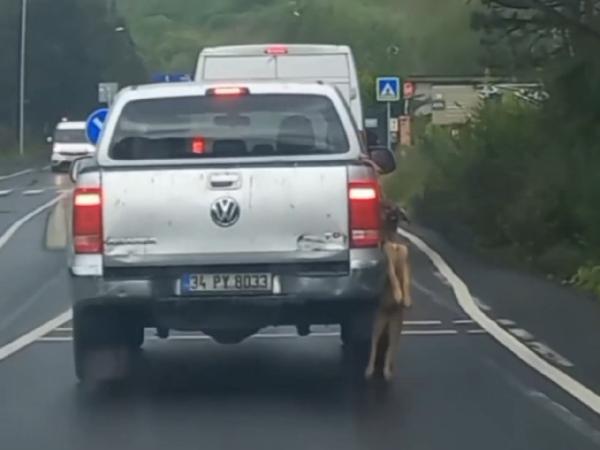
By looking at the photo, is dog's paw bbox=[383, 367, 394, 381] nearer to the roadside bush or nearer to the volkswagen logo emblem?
the volkswagen logo emblem

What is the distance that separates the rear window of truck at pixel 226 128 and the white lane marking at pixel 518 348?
2214 millimetres

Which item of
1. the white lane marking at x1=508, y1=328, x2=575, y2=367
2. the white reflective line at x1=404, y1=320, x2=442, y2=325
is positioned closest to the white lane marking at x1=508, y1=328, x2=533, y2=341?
the white lane marking at x1=508, y1=328, x2=575, y2=367

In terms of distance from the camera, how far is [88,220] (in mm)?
11812

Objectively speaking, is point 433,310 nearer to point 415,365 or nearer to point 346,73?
point 415,365

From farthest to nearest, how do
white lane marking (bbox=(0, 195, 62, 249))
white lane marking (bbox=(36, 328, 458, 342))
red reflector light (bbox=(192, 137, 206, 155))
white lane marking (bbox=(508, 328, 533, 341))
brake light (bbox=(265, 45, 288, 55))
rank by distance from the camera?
white lane marking (bbox=(0, 195, 62, 249)) < brake light (bbox=(265, 45, 288, 55)) < white lane marking (bbox=(36, 328, 458, 342)) < white lane marking (bbox=(508, 328, 533, 341)) < red reflector light (bbox=(192, 137, 206, 155))

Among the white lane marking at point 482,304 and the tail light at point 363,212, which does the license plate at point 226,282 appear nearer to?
the tail light at point 363,212

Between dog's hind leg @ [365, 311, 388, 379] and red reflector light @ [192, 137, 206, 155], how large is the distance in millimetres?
1669

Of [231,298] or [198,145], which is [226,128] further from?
[231,298]

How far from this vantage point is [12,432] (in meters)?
11.0

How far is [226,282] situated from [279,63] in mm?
15387

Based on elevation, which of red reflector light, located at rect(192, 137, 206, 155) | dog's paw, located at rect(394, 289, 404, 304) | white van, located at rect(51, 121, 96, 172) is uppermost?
red reflector light, located at rect(192, 137, 206, 155)

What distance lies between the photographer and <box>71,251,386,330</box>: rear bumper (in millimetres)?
11875

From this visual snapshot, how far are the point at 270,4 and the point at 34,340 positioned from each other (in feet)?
340

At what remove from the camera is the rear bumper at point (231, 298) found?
39.0 feet
